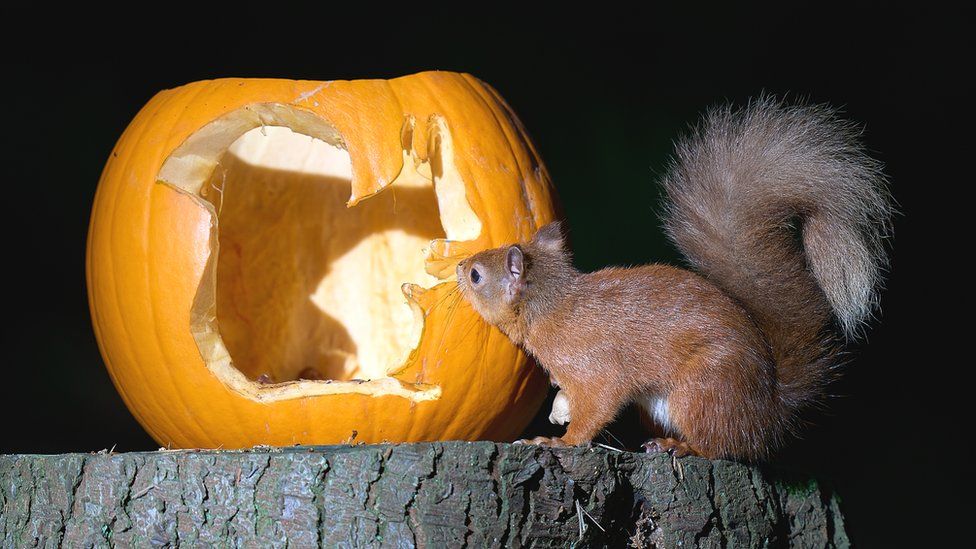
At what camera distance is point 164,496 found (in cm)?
194

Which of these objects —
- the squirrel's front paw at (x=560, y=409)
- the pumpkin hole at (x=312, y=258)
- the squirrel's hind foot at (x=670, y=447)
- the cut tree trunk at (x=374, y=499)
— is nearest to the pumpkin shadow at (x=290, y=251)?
the pumpkin hole at (x=312, y=258)

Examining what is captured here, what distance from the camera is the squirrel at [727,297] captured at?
2.23 m

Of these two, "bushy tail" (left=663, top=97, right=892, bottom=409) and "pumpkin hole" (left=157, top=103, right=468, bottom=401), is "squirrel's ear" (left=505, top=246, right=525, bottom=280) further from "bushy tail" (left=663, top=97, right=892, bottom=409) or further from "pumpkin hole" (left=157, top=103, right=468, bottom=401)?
"bushy tail" (left=663, top=97, right=892, bottom=409)

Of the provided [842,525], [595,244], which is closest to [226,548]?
[842,525]

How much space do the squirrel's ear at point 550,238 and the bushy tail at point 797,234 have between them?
36cm

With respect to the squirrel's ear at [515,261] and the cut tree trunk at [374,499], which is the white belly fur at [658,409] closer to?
the cut tree trunk at [374,499]

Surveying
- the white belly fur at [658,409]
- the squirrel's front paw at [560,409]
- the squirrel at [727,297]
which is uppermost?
the squirrel at [727,297]

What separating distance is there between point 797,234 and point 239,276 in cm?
146

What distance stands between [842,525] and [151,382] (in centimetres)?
165

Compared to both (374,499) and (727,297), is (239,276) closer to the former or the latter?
(374,499)

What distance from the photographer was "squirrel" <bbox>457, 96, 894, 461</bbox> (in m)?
2.23

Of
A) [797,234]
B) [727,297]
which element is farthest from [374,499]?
[797,234]

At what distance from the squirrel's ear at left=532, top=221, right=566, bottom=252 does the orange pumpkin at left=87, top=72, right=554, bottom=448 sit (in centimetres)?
6

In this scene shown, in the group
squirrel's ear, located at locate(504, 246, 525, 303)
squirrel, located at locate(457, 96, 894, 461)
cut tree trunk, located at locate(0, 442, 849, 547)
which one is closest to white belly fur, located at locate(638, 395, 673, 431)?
squirrel, located at locate(457, 96, 894, 461)
